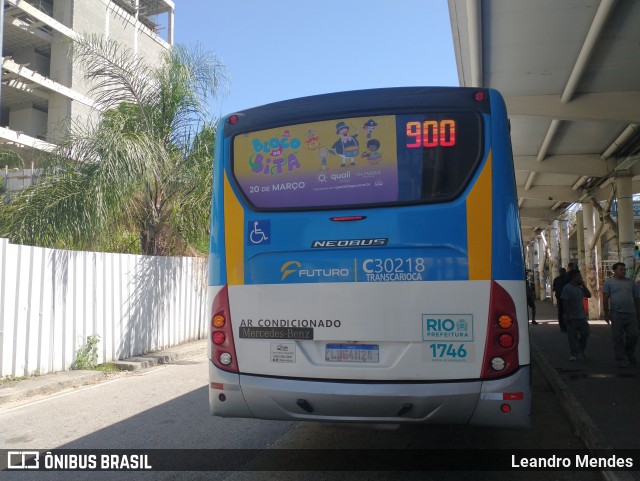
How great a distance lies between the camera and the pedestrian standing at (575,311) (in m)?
10.3

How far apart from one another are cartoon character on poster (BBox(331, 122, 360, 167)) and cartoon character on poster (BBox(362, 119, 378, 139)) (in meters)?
0.09

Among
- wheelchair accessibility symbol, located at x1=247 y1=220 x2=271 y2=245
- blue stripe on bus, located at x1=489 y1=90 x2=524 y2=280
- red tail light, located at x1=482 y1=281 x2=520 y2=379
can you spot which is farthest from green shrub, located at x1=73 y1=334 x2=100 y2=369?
blue stripe on bus, located at x1=489 y1=90 x2=524 y2=280

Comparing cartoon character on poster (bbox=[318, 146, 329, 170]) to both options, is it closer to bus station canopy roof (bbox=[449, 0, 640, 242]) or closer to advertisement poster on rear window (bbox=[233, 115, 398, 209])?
advertisement poster on rear window (bbox=[233, 115, 398, 209])

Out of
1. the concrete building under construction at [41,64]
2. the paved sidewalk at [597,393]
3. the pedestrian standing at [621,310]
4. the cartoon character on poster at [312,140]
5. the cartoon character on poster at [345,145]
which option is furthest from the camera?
the concrete building under construction at [41,64]

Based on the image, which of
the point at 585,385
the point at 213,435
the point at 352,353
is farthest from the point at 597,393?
the point at 213,435

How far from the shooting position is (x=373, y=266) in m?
4.51

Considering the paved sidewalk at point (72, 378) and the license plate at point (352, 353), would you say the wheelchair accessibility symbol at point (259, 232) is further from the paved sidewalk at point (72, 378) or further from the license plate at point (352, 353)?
the paved sidewalk at point (72, 378)

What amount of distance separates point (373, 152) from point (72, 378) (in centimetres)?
733

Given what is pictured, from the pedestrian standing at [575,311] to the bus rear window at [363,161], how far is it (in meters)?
6.95

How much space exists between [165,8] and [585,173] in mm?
49413

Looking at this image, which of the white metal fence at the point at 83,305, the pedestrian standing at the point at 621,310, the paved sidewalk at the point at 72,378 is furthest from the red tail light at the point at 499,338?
the white metal fence at the point at 83,305

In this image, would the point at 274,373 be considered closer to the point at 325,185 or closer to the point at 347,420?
the point at 347,420

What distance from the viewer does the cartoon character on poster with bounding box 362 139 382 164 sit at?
4.72 meters

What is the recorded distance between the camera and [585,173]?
17703 millimetres
